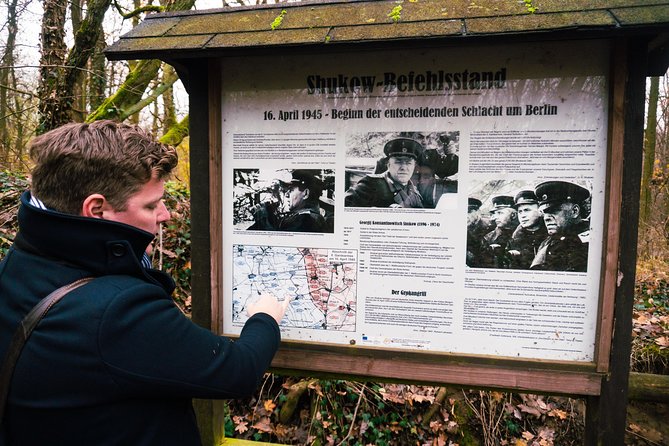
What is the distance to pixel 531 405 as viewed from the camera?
3.83 metres

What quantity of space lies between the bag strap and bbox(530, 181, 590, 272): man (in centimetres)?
175

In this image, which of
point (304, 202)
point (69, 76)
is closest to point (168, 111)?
point (69, 76)

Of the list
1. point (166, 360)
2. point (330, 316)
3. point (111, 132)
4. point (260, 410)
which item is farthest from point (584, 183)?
point (260, 410)

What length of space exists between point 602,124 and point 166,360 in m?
1.84

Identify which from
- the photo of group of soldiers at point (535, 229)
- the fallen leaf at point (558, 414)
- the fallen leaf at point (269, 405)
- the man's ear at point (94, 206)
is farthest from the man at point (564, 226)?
the fallen leaf at point (269, 405)

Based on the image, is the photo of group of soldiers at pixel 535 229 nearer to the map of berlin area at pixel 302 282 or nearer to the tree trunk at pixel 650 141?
the map of berlin area at pixel 302 282

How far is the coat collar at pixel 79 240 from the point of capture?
3.92ft

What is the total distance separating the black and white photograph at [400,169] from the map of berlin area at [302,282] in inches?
11.8

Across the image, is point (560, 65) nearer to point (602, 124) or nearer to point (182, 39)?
point (602, 124)

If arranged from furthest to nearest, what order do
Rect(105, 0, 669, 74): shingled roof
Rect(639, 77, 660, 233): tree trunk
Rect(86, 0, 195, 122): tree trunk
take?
Rect(639, 77, 660, 233): tree trunk < Rect(86, 0, 195, 122): tree trunk < Rect(105, 0, 669, 74): shingled roof

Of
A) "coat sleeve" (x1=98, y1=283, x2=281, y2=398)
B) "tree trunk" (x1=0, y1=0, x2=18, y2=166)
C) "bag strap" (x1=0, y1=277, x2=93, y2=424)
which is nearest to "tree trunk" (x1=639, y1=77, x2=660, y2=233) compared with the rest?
"coat sleeve" (x1=98, y1=283, x2=281, y2=398)

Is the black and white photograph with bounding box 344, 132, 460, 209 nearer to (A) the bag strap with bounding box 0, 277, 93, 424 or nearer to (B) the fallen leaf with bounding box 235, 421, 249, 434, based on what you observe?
(A) the bag strap with bounding box 0, 277, 93, 424

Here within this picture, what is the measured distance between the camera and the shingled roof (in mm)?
1485

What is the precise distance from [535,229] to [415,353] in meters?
0.75
